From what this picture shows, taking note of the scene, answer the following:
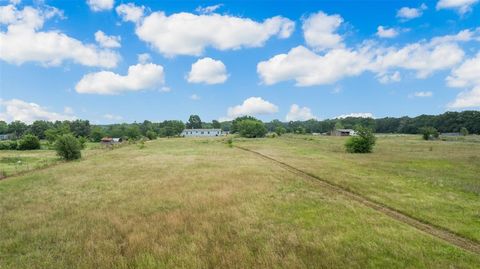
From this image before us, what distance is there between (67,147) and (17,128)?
454 ft

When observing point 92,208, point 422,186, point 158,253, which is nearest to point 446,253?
point 158,253

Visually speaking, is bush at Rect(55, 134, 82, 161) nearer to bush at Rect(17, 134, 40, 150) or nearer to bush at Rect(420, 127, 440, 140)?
bush at Rect(17, 134, 40, 150)

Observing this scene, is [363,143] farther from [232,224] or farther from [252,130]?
[252,130]

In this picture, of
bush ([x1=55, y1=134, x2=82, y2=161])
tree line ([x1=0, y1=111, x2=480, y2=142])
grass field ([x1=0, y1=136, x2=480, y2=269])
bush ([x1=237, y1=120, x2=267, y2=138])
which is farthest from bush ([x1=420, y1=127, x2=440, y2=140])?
bush ([x1=55, y1=134, x2=82, y2=161])

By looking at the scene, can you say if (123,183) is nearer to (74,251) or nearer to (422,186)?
(74,251)

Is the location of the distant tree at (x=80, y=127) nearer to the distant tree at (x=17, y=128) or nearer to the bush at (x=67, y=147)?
the distant tree at (x=17, y=128)

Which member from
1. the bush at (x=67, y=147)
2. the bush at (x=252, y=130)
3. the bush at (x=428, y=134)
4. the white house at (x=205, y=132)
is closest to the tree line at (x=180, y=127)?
the bush at (x=252, y=130)

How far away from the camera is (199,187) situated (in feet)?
67.7

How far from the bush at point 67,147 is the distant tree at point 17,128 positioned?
132594 mm

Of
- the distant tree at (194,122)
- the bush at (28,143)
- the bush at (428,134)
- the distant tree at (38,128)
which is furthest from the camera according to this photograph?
the distant tree at (194,122)

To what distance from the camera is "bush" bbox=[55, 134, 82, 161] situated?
43.0 metres

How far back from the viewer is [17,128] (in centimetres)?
14838

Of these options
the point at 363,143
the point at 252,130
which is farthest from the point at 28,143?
the point at 363,143

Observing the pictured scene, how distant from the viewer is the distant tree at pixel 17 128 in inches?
5817
